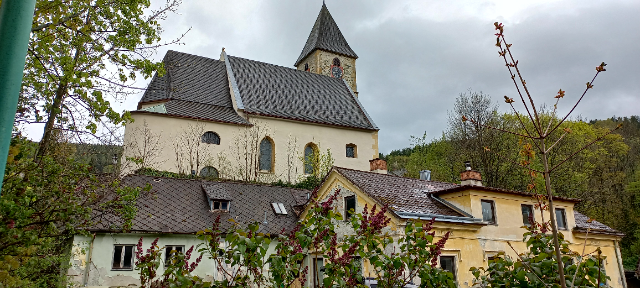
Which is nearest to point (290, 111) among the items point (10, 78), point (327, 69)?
point (327, 69)

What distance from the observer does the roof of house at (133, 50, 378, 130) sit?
86.6 ft

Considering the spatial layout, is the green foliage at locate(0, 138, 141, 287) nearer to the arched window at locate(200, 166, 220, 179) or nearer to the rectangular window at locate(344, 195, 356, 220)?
the rectangular window at locate(344, 195, 356, 220)

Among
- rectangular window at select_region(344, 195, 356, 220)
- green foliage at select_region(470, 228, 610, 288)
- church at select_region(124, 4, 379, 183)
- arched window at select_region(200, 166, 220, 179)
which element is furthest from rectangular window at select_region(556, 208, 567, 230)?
arched window at select_region(200, 166, 220, 179)

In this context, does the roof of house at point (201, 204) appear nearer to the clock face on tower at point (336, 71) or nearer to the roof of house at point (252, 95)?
the roof of house at point (252, 95)

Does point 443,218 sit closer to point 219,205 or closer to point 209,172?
point 219,205

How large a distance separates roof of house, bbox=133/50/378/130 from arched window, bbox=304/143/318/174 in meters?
1.79

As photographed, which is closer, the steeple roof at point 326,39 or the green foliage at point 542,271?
the green foliage at point 542,271

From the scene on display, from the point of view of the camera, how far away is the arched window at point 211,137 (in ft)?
84.5

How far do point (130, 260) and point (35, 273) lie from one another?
533cm

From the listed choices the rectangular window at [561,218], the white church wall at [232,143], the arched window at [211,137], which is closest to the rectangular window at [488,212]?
the rectangular window at [561,218]

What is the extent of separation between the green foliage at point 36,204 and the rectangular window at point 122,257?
5430mm

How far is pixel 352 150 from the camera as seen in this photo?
30.9 meters

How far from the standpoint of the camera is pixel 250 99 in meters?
29.0

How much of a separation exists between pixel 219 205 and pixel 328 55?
28147 mm
